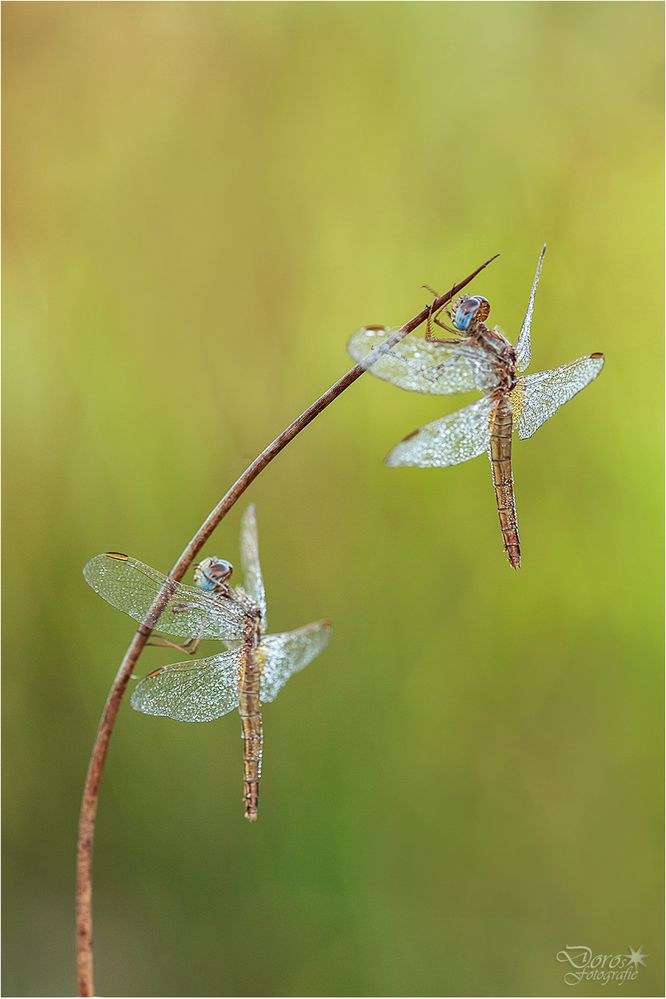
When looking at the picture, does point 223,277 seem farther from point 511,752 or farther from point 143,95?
point 511,752

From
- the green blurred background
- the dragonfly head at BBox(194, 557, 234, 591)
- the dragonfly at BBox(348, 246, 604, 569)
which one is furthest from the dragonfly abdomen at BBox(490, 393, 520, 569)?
the green blurred background

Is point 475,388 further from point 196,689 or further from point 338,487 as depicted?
point 338,487

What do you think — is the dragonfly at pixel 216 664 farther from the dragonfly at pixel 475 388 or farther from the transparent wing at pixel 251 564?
the dragonfly at pixel 475 388

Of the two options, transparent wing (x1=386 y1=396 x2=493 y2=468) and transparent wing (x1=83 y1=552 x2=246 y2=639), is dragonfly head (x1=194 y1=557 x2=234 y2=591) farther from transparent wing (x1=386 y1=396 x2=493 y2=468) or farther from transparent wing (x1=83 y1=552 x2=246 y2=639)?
transparent wing (x1=386 y1=396 x2=493 y2=468)

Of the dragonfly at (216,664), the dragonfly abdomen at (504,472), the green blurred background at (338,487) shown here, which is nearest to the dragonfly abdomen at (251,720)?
the dragonfly at (216,664)

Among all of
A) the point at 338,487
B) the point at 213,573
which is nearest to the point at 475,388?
the point at 213,573
